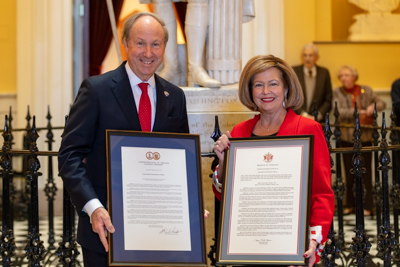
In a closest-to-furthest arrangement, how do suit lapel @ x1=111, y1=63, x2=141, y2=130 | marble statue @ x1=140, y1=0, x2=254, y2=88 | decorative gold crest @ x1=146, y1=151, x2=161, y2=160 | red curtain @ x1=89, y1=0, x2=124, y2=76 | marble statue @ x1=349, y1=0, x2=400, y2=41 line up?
decorative gold crest @ x1=146, y1=151, x2=161, y2=160, suit lapel @ x1=111, y1=63, x2=141, y2=130, marble statue @ x1=140, y1=0, x2=254, y2=88, marble statue @ x1=349, y1=0, x2=400, y2=41, red curtain @ x1=89, y1=0, x2=124, y2=76

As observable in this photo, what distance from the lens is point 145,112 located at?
97.3 inches

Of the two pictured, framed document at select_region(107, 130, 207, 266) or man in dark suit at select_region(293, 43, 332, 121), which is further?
man in dark suit at select_region(293, 43, 332, 121)

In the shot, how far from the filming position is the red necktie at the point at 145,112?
2.46 meters

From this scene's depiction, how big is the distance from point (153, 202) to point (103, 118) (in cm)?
43

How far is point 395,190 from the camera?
460 centimetres

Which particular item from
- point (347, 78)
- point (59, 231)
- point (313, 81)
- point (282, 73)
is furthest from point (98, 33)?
point (282, 73)

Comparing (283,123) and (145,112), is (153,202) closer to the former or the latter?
(145,112)

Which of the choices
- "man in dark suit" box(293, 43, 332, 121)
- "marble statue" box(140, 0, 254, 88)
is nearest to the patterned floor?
"man in dark suit" box(293, 43, 332, 121)

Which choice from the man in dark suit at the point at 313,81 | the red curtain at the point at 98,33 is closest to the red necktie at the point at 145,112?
the man in dark suit at the point at 313,81

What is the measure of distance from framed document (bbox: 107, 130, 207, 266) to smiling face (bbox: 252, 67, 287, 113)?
16.3 inches

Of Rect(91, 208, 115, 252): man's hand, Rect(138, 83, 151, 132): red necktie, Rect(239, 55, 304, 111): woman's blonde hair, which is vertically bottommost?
Rect(91, 208, 115, 252): man's hand

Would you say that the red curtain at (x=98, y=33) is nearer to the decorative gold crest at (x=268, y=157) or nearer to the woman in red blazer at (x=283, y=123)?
the woman in red blazer at (x=283, y=123)

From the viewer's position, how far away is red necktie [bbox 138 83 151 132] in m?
2.46

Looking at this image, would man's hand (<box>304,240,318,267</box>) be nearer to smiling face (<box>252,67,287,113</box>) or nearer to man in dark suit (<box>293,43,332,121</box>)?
smiling face (<box>252,67,287,113</box>)
